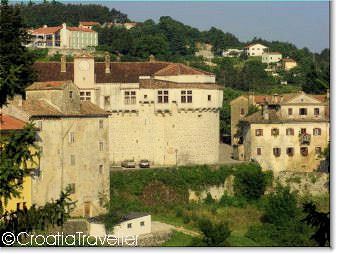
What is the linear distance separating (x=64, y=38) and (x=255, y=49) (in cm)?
4803

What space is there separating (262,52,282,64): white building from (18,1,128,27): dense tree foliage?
2485 centimetres

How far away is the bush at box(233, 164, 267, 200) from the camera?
2099 inches

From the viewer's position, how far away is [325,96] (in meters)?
60.8

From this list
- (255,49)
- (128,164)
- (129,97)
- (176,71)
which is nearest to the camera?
(128,164)

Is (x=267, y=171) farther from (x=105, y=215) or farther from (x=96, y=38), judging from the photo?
(x=96, y=38)

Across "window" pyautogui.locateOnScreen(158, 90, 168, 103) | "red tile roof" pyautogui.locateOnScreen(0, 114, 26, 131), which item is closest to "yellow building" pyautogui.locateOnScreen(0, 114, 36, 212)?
"red tile roof" pyautogui.locateOnScreen(0, 114, 26, 131)

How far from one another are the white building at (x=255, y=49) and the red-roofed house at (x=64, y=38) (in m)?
32.0

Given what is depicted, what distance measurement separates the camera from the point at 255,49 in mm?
150500

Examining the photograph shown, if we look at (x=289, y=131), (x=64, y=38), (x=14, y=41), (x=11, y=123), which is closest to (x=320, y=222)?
(x=11, y=123)

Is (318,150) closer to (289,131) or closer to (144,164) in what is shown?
(289,131)

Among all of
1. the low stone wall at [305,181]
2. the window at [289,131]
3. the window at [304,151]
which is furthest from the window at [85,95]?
the window at [304,151]

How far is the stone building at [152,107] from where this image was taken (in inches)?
2122

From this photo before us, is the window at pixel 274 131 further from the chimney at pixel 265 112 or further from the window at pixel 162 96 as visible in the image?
the window at pixel 162 96

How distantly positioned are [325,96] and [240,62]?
213 ft
